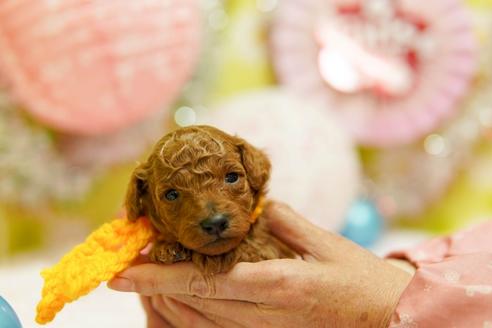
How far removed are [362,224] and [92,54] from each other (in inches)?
41.4

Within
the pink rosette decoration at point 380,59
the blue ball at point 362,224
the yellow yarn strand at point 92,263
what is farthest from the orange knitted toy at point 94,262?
the pink rosette decoration at point 380,59

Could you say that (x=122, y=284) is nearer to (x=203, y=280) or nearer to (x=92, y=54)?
(x=203, y=280)

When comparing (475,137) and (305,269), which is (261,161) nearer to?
(305,269)

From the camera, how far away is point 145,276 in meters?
1.04

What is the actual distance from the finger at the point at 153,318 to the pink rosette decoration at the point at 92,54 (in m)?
0.75

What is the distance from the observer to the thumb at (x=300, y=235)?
3.68 ft

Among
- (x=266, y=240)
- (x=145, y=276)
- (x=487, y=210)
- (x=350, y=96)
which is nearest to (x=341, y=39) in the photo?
(x=350, y=96)

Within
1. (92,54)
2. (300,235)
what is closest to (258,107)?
(92,54)

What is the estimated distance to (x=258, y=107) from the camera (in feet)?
6.29

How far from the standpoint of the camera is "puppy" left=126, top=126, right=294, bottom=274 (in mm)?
933

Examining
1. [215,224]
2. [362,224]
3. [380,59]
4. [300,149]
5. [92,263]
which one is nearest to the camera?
[215,224]

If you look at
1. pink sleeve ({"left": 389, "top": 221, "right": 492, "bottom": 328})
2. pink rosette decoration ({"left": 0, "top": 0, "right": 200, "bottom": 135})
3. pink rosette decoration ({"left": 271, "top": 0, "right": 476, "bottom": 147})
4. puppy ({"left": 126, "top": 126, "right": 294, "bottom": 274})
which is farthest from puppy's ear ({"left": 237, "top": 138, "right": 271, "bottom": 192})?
pink rosette decoration ({"left": 271, "top": 0, "right": 476, "bottom": 147})

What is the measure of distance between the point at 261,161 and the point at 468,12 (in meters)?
1.56

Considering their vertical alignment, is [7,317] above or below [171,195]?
below
